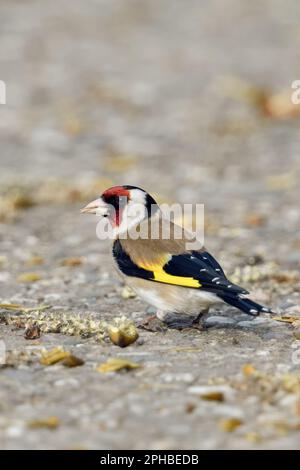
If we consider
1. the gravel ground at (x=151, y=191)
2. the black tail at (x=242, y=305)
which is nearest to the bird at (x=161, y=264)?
the black tail at (x=242, y=305)

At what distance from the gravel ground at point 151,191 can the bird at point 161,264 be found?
0.71 feet

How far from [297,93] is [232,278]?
23.5 feet

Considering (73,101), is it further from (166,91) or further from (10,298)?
(10,298)

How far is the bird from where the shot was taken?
5.73 meters

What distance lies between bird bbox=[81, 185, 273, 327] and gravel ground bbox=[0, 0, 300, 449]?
0.22 m

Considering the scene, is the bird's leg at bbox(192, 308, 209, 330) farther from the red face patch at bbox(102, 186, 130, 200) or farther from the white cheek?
the red face patch at bbox(102, 186, 130, 200)

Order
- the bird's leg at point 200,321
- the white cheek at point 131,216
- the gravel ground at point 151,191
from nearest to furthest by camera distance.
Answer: the gravel ground at point 151,191 < the bird's leg at point 200,321 < the white cheek at point 131,216

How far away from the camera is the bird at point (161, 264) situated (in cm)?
573

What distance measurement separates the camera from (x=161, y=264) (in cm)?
591

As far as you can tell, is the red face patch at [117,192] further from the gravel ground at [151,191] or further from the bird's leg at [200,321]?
the bird's leg at [200,321]

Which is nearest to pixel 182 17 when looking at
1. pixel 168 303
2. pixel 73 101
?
pixel 73 101

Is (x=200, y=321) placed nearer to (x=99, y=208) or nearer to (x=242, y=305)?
(x=242, y=305)

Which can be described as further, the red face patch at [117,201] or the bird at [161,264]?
the red face patch at [117,201]

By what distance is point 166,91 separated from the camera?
15.3m
